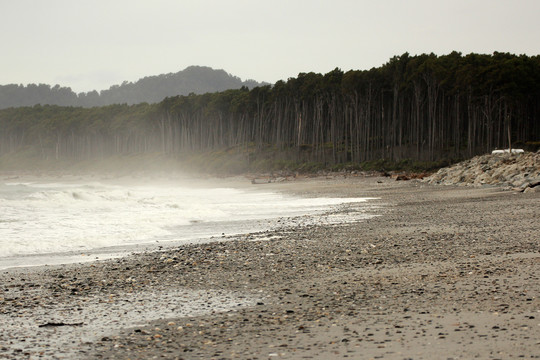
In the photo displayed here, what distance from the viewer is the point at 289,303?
7.31 metres

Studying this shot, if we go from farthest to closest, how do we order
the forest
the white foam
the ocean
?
the forest → the white foam → the ocean

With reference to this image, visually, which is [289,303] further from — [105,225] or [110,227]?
[105,225]

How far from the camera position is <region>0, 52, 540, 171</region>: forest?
229 feet

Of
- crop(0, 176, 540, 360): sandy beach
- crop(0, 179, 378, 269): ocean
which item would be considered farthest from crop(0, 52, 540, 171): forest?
crop(0, 176, 540, 360): sandy beach

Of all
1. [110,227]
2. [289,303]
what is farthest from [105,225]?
[289,303]

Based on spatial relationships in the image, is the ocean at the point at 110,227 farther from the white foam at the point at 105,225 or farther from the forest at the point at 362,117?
the forest at the point at 362,117

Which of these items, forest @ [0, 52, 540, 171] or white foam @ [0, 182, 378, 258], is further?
forest @ [0, 52, 540, 171]

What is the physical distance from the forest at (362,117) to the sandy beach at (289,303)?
5072 centimetres

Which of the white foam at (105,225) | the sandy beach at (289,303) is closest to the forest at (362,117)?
the white foam at (105,225)

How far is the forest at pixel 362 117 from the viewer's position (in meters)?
69.8

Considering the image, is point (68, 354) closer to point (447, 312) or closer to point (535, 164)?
point (447, 312)

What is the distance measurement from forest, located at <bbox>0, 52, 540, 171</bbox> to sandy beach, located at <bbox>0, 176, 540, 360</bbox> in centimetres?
5072

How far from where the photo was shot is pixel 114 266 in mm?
10766

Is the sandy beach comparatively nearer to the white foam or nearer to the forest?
the white foam
